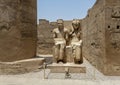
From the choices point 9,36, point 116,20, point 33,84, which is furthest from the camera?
point 9,36

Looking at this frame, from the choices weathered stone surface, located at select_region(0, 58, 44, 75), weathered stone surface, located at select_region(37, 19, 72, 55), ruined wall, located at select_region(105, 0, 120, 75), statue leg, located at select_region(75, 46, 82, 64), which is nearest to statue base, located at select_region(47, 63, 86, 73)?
statue leg, located at select_region(75, 46, 82, 64)

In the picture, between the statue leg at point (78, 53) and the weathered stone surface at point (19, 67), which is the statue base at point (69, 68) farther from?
the weathered stone surface at point (19, 67)

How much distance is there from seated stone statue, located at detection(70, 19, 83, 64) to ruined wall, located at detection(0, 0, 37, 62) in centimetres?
191

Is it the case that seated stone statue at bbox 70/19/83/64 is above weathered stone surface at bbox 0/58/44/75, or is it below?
above

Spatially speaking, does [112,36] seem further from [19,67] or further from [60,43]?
[19,67]

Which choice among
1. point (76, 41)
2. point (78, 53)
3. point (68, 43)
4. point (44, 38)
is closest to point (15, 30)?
point (68, 43)

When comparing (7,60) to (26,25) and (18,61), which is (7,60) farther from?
(26,25)

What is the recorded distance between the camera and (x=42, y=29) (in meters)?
20.0

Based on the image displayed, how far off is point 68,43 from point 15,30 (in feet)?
8.23

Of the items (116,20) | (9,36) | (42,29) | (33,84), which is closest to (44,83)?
(33,84)

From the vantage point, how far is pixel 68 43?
9992 mm

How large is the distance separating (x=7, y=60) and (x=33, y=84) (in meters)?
2.61

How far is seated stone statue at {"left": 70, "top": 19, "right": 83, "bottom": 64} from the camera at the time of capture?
9.19 m

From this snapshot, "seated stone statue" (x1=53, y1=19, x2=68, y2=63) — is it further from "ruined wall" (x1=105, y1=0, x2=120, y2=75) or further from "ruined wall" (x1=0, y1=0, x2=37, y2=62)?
"ruined wall" (x1=105, y1=0, x2=120, y2=75)
